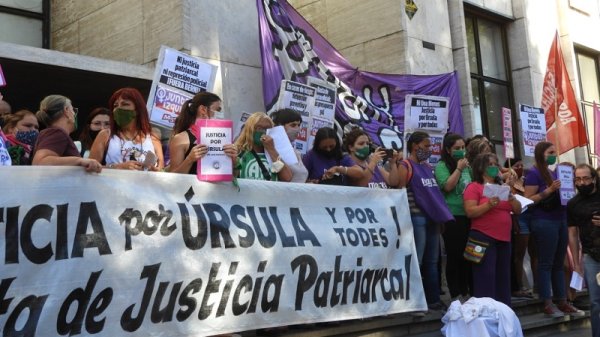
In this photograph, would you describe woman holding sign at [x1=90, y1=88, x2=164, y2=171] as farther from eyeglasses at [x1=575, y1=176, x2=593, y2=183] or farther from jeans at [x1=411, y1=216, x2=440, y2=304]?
eyeglasses at [x1=575, y1=176, x2=593, y2=183]

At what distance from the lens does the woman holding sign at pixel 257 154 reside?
5262 millimetres

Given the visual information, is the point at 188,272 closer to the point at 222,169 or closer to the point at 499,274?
the point at 222,169

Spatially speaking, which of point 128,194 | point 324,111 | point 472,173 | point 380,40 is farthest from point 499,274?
point 380,40

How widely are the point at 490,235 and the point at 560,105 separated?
14.8 feet

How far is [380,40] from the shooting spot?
35.0 ft

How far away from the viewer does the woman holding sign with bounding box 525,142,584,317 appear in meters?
7.08

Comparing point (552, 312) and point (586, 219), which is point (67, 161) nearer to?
point (586, 219)

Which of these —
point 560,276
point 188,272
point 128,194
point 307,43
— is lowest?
point 560,276

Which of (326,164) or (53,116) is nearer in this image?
(53,116)

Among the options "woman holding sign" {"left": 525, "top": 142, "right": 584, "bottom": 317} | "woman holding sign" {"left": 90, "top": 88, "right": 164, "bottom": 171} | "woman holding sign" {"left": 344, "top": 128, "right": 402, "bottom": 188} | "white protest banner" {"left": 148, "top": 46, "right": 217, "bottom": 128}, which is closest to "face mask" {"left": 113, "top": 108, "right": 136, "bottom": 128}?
"woman holding sign" {"left": 90, "top": 88, "right": 164, "bottom": 171}

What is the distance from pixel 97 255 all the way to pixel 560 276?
5329mm

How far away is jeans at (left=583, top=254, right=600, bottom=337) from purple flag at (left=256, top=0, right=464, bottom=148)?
3.71 meters

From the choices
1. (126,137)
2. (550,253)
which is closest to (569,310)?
(550,253)

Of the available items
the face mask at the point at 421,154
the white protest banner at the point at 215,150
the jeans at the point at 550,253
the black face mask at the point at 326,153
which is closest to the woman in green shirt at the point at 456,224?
the face mask at the point at 421,154
